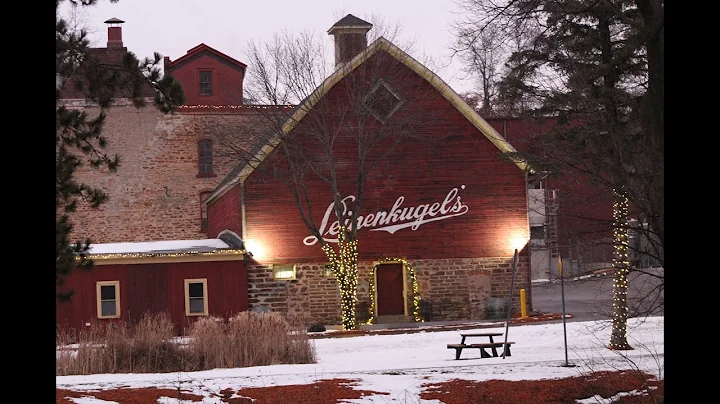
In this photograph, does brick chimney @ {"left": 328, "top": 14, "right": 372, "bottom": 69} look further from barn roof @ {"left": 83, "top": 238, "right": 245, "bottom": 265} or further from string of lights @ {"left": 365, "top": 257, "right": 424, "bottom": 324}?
barn roof @ {"left": 83, "top": 238, "right": 245, "bottom": 265}

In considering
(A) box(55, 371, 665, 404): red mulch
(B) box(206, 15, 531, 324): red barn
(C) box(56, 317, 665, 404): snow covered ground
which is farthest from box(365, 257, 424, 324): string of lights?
(A) box(55, 371, 665, 404): red mulch

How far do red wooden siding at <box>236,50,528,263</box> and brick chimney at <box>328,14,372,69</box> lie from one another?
280cm

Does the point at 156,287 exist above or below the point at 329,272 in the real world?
below

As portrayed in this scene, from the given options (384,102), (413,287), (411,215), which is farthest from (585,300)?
(384,102)

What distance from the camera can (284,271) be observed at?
120 ft

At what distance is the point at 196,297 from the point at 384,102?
30.0ft

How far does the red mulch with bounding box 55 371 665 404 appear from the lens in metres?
16.2

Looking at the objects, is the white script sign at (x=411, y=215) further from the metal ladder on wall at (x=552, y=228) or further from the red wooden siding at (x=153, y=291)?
the red wooden siding at (x=153, y=291)

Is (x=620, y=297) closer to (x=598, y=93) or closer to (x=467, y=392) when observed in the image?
(x=598, y=93)
